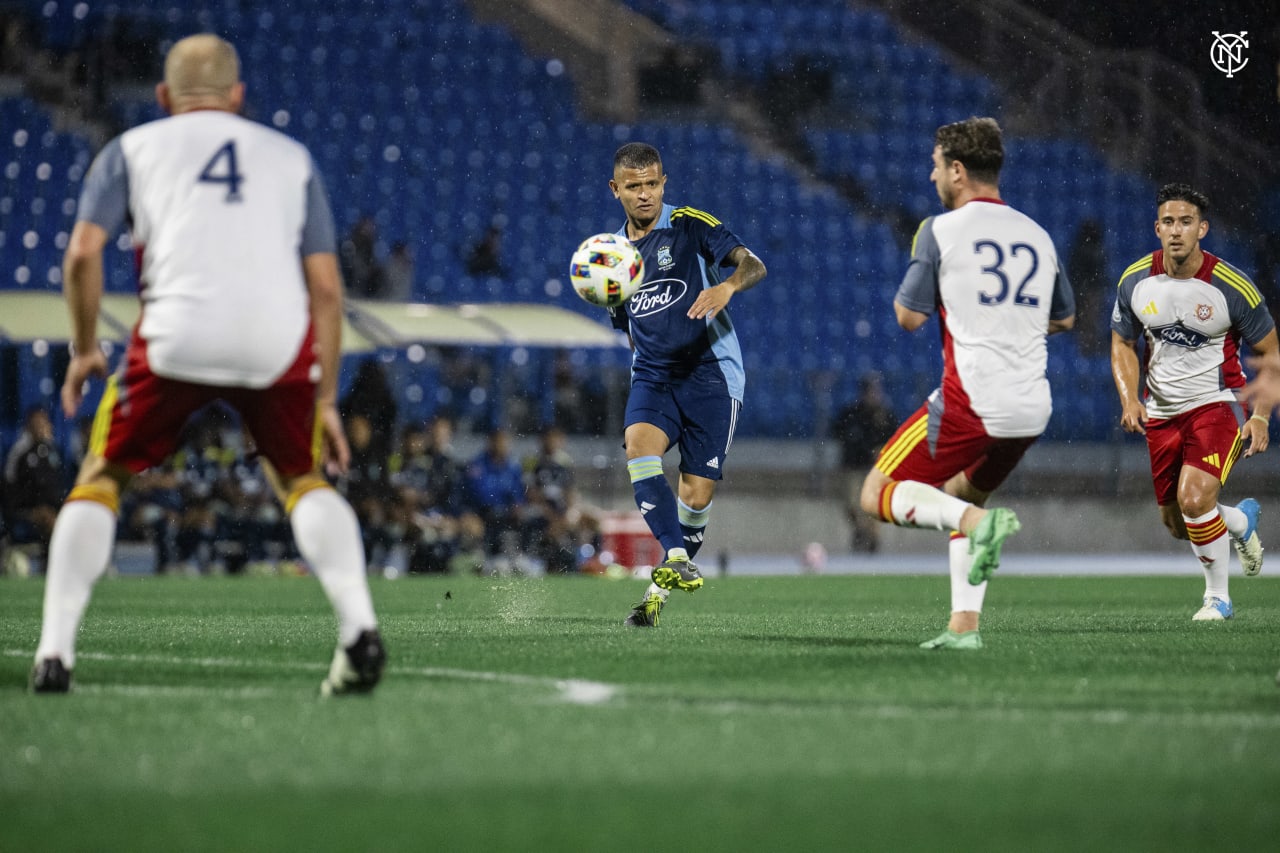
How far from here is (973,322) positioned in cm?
618

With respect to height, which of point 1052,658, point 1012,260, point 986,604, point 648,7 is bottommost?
point 986,604

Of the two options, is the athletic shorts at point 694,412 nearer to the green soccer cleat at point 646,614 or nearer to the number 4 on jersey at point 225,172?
the green soccer cleat at point 646,614

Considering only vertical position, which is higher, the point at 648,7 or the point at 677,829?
the point at 648,7

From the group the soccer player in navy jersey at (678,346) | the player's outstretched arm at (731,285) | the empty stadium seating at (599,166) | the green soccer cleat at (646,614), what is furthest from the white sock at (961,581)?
the empty stadium seating at (599,166)

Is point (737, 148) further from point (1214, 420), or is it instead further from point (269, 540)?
point (1214, 420)

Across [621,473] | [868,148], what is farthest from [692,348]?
[868,148]

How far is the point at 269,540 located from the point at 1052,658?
38.6 feet

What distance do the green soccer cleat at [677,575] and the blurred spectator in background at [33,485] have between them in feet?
30.9

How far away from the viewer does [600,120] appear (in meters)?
22.7

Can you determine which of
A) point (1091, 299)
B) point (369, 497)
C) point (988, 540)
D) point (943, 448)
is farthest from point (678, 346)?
point (1091, 299)

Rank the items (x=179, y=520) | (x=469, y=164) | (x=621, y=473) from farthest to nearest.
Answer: (x=469, y=164)
(x=621, y=473)
(x=179, y=520)

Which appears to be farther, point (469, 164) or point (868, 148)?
point (868, 148)

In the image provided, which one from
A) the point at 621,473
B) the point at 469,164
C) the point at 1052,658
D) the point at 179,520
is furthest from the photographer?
Answer: the point at 469,164

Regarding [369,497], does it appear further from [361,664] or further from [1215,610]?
[361,664]
